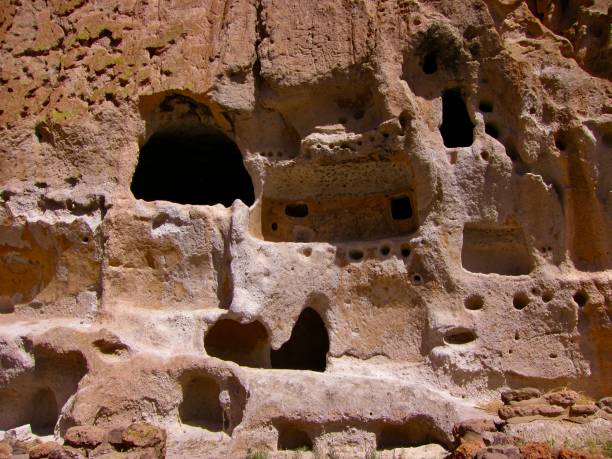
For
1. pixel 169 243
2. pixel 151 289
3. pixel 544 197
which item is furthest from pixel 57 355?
pixel 544 197

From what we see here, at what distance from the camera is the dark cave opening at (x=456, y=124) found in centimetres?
766

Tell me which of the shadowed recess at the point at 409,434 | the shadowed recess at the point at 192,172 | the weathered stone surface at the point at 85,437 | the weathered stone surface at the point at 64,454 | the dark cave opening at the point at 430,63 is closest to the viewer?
the weathered stone surface at the point at 64,454

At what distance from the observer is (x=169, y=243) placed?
7.18 meters

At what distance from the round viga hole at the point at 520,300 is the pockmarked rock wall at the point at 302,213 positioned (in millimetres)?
30

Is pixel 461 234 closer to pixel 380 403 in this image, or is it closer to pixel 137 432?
pixel 380 403

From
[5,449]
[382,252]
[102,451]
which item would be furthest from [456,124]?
[5,449]

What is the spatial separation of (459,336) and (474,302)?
1.23ft

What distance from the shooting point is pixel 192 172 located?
30.7ft

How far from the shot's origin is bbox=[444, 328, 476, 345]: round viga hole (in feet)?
21.3

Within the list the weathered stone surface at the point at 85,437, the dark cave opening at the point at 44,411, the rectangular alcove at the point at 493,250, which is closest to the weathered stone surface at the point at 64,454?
the weathered stone surface at the point at 85,437

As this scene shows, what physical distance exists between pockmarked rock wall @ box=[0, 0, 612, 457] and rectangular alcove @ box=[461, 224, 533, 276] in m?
0.02

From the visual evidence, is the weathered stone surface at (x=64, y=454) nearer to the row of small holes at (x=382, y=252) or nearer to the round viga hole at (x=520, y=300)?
the row of small holes at (x=382, y=252)

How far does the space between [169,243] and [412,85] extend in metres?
3.17

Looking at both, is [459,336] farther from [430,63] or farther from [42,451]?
[42,451]
